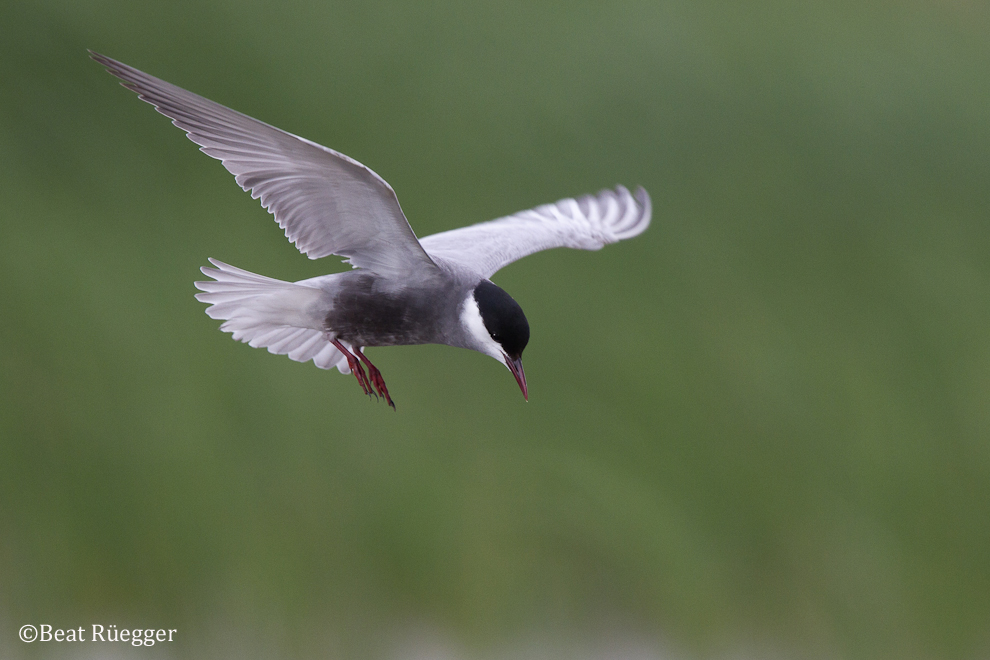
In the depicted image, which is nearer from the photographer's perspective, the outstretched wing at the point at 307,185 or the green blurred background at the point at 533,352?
the outstretched wing at the point at 307,185

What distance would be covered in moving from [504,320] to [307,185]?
400mm

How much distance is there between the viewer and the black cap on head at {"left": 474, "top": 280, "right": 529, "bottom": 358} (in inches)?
55.8

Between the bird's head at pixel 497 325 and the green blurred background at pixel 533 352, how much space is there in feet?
8.23

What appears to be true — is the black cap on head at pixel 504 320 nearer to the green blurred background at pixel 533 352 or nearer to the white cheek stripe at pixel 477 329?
the white cheek stripe at pixel 477 329

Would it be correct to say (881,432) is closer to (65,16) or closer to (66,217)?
(66,217)

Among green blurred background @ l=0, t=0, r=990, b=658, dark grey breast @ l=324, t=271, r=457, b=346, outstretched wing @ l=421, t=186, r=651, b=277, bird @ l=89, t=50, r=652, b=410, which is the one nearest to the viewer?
bird @ l=89, t=50, r=652, b=410

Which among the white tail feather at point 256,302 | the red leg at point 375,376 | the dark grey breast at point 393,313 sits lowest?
the red leg at point 375,376

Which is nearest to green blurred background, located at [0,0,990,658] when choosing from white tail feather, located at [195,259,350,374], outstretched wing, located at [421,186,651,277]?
outstretched wing, located at [421,186,651,277]

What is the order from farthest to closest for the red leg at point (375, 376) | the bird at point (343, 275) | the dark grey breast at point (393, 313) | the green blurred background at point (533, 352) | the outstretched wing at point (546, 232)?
the green blurred background at point (533, 352)
the outstretched wing at point (546, 232)
the dark grey breast at point (393, 313)
the bird at point (343, 275)
the red leg at point (375, 376)

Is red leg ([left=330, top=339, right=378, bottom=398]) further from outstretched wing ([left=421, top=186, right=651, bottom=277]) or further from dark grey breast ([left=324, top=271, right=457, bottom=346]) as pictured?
outstretched wing ([left=421, top=186, right=651, bottom=277])

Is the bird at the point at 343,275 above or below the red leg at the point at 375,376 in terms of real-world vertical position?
above

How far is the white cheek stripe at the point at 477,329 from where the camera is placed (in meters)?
1.45

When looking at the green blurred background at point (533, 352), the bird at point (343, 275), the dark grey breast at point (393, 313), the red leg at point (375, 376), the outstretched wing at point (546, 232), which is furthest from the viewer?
the green blurred background at point (533, 352)

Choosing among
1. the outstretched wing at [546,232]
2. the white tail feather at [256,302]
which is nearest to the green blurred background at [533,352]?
the outstretched wing at [546,232]
